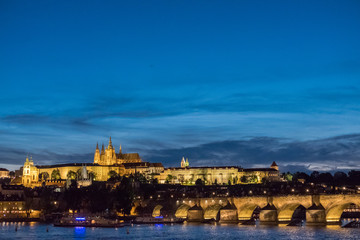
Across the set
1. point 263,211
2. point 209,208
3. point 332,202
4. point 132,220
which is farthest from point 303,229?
point 132,220

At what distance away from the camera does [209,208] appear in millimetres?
108688

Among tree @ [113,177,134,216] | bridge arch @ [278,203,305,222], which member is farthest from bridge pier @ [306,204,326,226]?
tree @ [113,177,134,216]

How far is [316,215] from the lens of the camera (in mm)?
85375

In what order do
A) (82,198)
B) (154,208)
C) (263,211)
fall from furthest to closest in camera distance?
(82,198) → (154,208) → (263,211)

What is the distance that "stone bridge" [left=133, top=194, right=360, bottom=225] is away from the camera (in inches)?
3339

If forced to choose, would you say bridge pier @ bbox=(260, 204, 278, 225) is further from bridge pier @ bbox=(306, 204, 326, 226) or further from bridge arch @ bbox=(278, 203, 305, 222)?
bridge pier @ bbox=(306, 204, 326, 226)

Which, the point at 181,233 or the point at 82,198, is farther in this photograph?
the point at 82,198

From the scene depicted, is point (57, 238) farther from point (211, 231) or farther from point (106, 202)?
point (106, 202)

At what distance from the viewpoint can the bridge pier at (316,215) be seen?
278 feet

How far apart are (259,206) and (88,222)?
1151 inches

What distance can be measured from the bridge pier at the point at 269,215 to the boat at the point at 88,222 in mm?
23862

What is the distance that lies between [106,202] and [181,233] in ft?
156

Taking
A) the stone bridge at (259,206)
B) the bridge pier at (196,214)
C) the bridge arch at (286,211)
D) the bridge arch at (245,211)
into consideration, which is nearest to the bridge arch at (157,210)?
the stone bridge at (259,206)

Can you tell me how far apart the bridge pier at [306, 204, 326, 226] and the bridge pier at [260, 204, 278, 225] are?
8451mm
